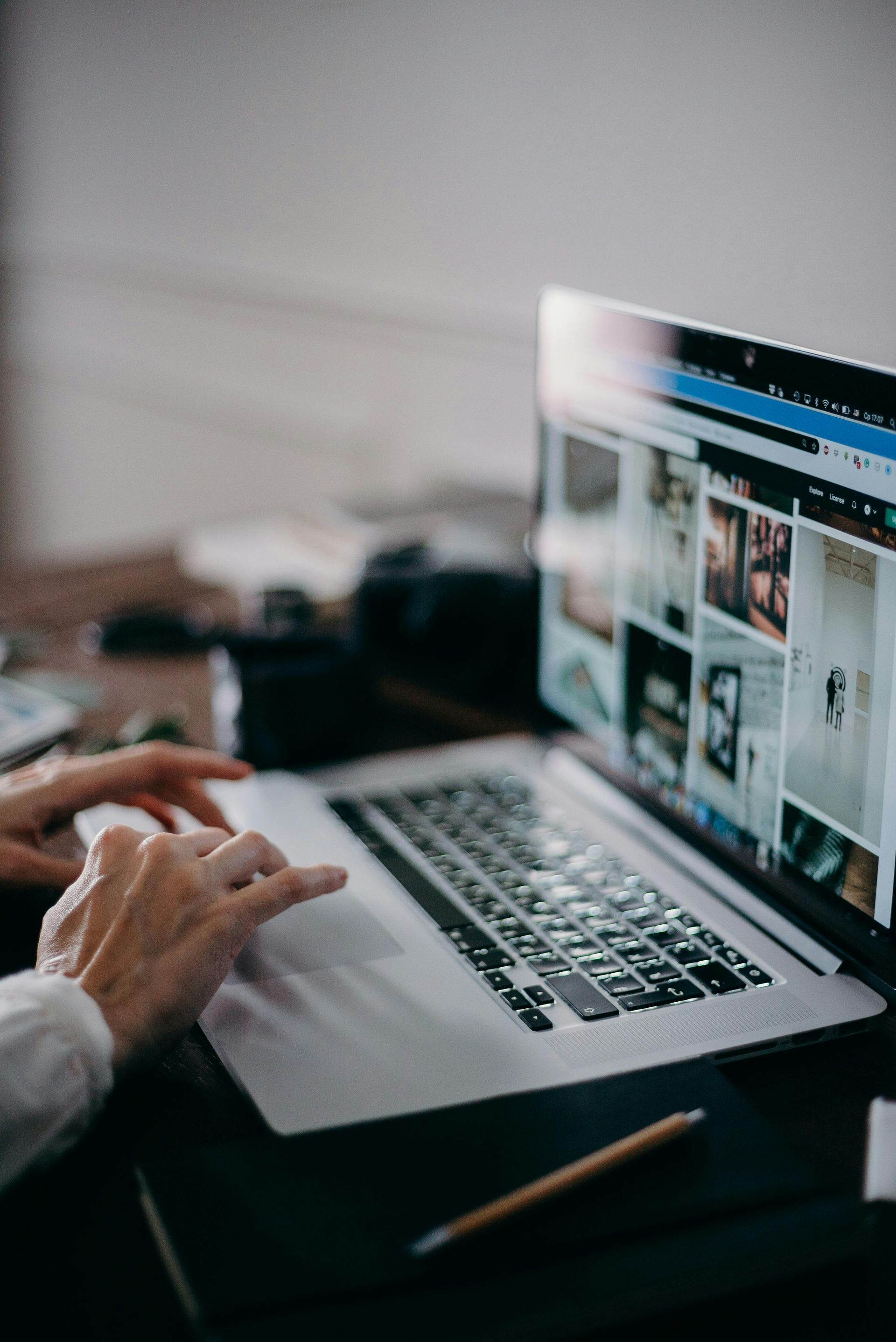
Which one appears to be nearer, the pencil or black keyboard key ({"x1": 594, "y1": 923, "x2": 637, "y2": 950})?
the pencil

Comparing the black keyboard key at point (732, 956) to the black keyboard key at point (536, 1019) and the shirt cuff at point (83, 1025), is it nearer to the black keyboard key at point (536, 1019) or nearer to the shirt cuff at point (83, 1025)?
the black keyboard key at point (536, 1019)

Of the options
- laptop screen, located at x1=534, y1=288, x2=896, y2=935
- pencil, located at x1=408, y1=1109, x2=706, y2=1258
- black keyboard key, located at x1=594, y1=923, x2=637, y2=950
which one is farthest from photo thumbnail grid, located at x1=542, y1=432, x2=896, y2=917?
pencil, located at x1=408, y1=1109, x2=706, y2=1258

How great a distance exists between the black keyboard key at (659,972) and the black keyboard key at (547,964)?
0.15 feet

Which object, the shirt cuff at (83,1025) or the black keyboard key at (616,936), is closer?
the shirt cuff at (83,1025)

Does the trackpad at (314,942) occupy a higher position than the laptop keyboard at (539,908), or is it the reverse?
the laptop keyboard at (539,908)

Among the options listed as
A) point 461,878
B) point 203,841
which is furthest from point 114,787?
point 461,878

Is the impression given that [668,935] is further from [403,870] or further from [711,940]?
[403,870]

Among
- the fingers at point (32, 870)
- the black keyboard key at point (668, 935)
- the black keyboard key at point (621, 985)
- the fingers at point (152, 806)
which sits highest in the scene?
the fingers at point (152, 806)

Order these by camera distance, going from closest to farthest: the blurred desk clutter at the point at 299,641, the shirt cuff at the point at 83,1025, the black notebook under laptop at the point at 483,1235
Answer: the black notebook under laptop at the point at 483,1235, the shirt cuff at the point at 83,1025, the blurred desk clutter at the point at 299,641

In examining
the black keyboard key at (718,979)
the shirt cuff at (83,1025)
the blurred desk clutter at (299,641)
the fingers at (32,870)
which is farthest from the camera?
the blurred desk clutter at (299,641)

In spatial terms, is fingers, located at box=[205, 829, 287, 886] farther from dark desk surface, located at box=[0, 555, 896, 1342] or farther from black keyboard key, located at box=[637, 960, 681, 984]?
black keyboard key, located at box=[637, 960, 681, 984]

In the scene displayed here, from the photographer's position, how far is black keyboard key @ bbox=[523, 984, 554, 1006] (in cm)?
66

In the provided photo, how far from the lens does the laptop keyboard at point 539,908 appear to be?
2.21ft

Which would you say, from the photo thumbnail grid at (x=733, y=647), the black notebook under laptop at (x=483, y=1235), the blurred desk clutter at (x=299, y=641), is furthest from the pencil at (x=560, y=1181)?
the blurred desk clutter at (x=299, y=641)
